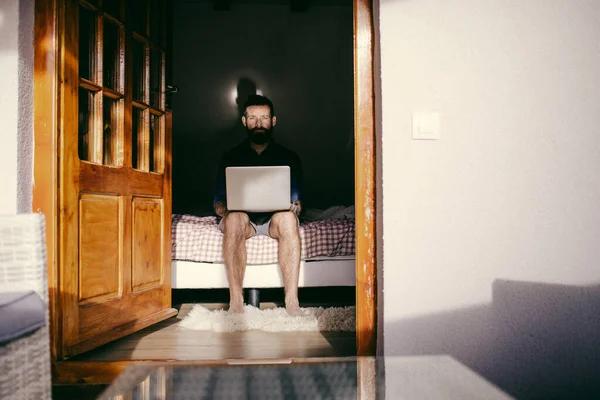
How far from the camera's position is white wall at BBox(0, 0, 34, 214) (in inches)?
61.7

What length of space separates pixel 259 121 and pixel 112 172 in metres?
1.16

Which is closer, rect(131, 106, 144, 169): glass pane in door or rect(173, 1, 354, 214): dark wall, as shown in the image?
rect(131, 106, 144, 169): glass pane in door

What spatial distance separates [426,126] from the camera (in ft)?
5.05

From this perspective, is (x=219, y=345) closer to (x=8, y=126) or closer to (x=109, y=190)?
(x=109, y=190)

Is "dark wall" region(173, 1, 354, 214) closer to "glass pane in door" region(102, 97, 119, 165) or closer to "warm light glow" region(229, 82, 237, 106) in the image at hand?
"warm light glow" region(229, 82, 237, 106)

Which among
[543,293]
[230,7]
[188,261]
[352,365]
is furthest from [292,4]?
[352,365]

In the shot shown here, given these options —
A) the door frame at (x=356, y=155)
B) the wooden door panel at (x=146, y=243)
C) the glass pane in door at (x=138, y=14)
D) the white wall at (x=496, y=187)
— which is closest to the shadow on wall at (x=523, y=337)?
the white wall at (x=496, y=187)

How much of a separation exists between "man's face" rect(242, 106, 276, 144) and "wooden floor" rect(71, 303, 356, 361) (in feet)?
4.30

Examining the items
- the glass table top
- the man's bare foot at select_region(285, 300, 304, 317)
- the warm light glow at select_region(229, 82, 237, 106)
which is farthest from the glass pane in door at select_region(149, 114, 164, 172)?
the warm light glow at select_region(229, 82, 237, 106)

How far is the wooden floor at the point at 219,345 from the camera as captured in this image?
5.99 ft

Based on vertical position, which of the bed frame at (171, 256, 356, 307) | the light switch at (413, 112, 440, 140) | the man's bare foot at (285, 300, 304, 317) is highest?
the light switch at (413, 112, 440, 140)

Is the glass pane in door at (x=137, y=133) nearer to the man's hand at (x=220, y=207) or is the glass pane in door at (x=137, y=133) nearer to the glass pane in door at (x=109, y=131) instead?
the glass pane in door at (x=109, y=131)

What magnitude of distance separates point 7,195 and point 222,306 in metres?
1.62

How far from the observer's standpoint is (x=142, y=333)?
2.21m
